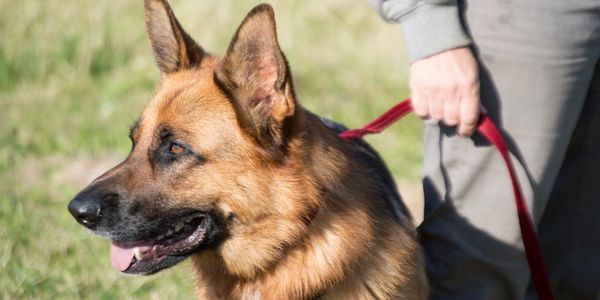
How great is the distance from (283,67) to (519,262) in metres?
1.15

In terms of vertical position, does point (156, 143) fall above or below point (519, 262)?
above

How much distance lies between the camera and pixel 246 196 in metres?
2.94

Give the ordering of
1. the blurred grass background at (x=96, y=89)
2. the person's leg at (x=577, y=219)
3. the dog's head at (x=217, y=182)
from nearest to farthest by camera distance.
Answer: the dog's head at (x=217, y=182)
the person's leg at (x=577, y=219)
the blurred grass background at (x=96, y=89)

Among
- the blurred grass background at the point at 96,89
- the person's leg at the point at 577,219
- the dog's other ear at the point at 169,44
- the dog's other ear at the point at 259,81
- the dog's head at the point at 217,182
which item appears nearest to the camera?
the dog's other ear at the point at 259,81

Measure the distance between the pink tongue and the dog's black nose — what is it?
0.69 ft

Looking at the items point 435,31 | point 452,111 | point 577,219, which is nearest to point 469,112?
point 452,111

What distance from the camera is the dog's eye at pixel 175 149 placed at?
9.71 ft

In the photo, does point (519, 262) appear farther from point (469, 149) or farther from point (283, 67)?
point (283, 67)

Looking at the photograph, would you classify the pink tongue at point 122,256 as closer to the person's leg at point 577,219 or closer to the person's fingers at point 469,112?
the person's fingers at point 469,112

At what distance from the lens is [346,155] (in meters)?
3.12

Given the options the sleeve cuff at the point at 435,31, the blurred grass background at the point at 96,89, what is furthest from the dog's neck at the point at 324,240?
the blurred grass background at the point at 96,89

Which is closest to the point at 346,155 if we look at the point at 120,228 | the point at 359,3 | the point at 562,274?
the point at 120,228

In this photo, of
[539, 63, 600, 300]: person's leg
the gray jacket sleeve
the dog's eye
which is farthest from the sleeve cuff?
the dog's eye

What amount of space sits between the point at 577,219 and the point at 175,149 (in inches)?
64.6
